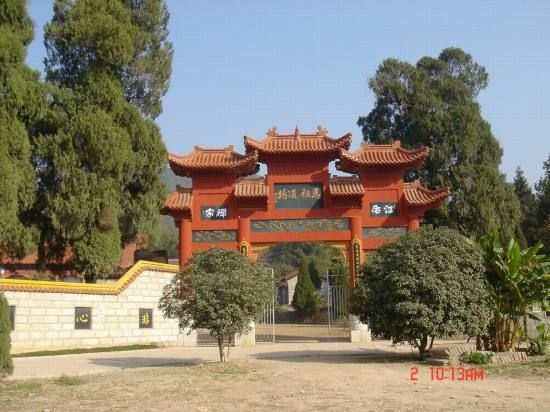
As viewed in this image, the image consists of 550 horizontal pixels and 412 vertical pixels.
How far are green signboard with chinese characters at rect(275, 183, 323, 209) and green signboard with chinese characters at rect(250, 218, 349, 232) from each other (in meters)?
0.56

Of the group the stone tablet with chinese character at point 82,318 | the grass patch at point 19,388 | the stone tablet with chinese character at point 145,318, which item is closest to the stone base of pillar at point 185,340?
the stone tablet with chinese character at point 145,318

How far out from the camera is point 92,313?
18.5 meters

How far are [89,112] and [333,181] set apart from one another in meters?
9.01

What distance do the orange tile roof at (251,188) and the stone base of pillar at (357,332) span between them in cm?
538

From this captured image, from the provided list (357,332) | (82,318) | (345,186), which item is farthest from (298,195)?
(82,318)

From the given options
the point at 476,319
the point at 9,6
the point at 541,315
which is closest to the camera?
the point at 476,319

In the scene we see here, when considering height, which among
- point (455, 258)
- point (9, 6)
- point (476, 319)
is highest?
point (9, 6)

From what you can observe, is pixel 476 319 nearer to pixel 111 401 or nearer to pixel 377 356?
pixel 377 356

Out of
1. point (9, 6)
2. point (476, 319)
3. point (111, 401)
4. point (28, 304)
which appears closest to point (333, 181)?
point (476, 319)

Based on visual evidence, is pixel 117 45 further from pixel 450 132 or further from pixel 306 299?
pixel 306 299

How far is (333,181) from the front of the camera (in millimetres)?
21375

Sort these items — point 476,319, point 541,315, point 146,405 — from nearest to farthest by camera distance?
point 146,405 < point 476,319 < point 541,315

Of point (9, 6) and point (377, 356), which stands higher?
point (9, 6)

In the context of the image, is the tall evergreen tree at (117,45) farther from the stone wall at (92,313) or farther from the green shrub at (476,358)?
the green shrub at (476,358)
